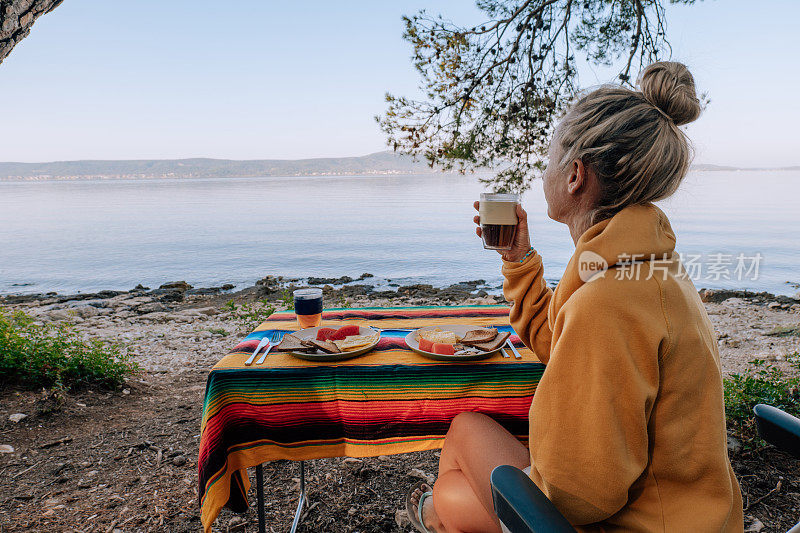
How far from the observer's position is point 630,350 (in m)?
1.14

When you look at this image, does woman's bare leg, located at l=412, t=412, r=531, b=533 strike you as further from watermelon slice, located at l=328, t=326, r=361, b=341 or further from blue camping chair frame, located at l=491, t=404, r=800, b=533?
watermelon slice, located at l=328, t=326, r=361, b=341

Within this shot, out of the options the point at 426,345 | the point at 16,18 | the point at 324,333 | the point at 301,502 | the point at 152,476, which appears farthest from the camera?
the point at 152,476

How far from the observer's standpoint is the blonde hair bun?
53.4 inches

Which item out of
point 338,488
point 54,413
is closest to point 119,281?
point 54,413

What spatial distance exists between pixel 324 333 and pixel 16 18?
2.54 m

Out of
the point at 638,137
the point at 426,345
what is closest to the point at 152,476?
the point at 426,345

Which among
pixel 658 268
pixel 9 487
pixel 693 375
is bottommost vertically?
pixel 9 487

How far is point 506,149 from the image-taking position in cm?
529

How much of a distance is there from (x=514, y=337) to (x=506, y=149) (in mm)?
3551

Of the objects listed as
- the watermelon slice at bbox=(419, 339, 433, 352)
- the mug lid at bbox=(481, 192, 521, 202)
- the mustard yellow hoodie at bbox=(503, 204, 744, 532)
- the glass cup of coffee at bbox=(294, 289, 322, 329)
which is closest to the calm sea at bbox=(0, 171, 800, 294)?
the mug lid at bbox=(481, 192, 521, 202)

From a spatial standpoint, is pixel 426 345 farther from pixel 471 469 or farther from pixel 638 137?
pixel 638 137

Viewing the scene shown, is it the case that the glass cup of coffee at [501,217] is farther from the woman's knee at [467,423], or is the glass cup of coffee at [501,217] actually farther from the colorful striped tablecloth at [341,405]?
the woman's knee at [467,423]

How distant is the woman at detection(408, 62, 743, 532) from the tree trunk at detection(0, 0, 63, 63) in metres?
3.01

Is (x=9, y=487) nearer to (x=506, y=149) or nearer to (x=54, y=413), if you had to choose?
(x=54, y=413)
